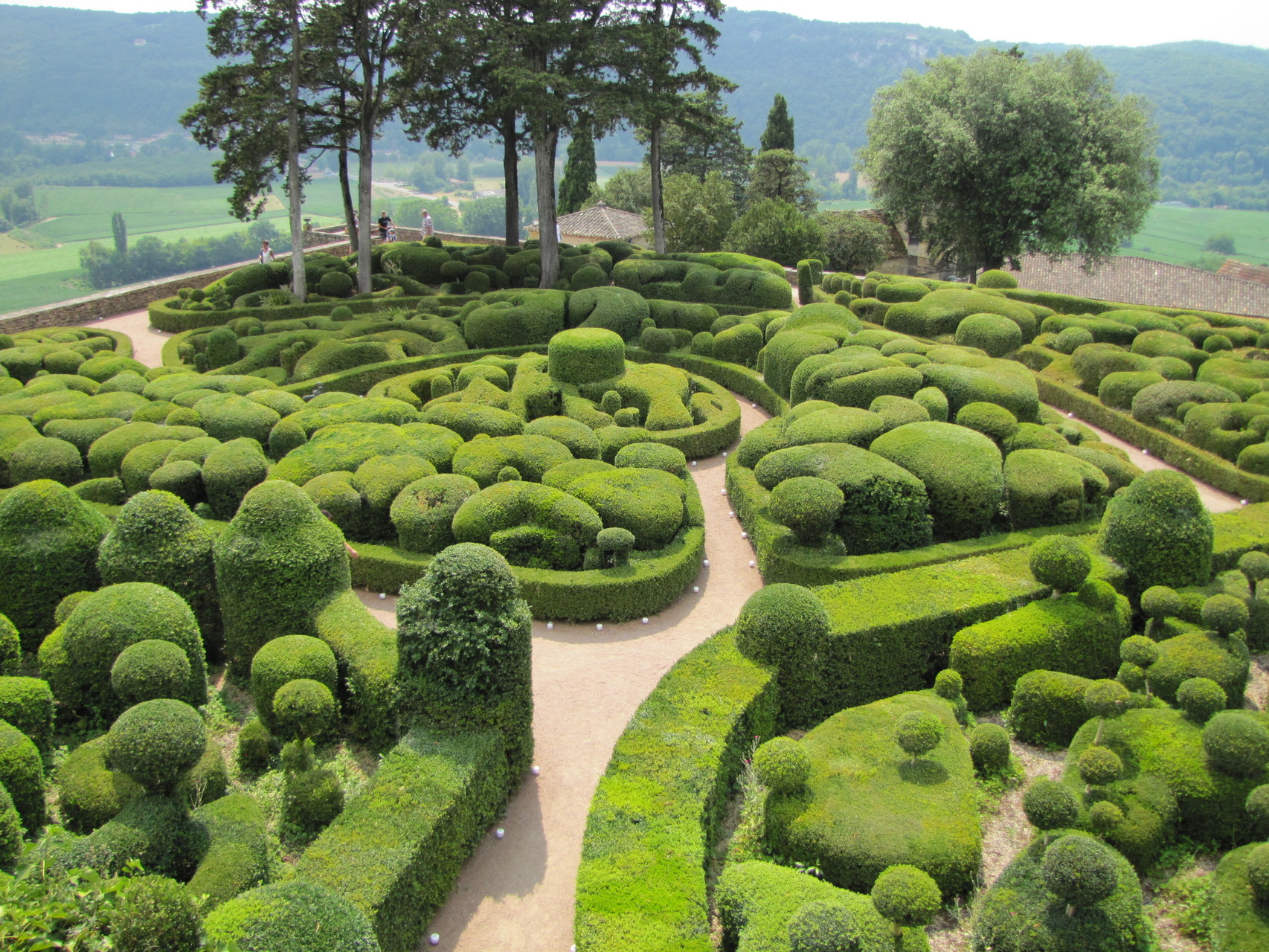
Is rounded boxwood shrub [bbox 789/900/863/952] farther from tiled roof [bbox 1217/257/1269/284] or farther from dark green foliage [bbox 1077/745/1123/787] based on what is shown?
tiled roof [bbox 1217/257/1269/284]

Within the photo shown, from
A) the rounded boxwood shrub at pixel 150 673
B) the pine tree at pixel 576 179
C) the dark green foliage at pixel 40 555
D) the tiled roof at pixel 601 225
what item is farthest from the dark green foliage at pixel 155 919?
the pine tree at pixel 576 179

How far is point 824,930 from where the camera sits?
6.43 metres

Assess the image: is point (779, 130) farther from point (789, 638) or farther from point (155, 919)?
Answer: point (155, 919)

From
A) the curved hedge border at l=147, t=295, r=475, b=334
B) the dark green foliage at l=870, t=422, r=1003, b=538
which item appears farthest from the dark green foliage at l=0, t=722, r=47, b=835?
the curved hedge border at l=147, t=295, r=475, b=334

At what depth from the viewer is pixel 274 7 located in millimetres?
28562

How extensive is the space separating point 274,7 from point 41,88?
18237 cm

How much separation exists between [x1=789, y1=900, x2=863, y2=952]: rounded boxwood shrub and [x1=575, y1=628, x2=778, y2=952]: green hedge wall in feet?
3.24

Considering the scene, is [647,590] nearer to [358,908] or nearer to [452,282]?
[358,908]

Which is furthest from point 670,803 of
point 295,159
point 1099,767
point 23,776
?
point 295,159

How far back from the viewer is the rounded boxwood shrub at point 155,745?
297 inches

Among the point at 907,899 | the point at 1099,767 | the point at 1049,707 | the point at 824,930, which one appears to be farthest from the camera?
the point at 1049,707

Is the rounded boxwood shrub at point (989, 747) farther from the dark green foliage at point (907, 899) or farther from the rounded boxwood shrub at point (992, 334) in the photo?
the rounded boxwood shrub at point (992, 334)

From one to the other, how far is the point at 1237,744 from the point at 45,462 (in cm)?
1941

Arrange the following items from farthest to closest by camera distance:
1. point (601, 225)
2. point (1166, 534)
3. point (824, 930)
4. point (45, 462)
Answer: point (601, 225)
point (45, 462)
point (1166, 534)
point (824, 930)
